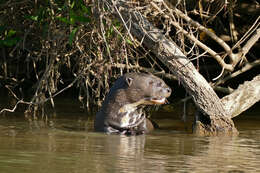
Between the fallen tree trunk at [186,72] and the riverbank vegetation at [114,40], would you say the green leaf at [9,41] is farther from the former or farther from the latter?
the fallen tree trunk at [186,72]

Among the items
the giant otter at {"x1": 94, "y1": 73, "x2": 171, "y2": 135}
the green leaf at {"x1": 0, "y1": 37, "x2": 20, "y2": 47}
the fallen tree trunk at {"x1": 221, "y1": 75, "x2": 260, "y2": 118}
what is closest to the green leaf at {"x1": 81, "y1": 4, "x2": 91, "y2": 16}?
the giant otter at {"x1": 94, "y1": 73, "x2": 171, "y2": 135}

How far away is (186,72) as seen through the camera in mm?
6102

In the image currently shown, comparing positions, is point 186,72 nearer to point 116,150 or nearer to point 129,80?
point 129,80

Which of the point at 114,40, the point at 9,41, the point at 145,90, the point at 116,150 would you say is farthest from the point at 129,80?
the point at 116,150

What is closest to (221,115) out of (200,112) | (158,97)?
(200,112)

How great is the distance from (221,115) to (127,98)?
0.94m

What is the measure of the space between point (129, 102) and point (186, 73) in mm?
718

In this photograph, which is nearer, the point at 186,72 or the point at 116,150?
the point at 116,150

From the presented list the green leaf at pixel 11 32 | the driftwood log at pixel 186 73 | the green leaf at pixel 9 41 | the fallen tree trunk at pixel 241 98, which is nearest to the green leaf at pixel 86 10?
the driftwood log at pixel 186 73

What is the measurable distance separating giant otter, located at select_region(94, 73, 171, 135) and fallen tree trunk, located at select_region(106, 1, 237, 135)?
0.42 metres

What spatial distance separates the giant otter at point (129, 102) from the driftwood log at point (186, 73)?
0.42 metres

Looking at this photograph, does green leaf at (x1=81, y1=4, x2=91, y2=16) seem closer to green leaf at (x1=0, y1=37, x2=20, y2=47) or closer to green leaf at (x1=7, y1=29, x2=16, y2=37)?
green leaf at (x1=0, y1=37, x2=20, y2=47)

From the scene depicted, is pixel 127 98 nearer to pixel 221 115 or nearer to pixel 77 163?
pixel 221 115

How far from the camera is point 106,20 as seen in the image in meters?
5.95
